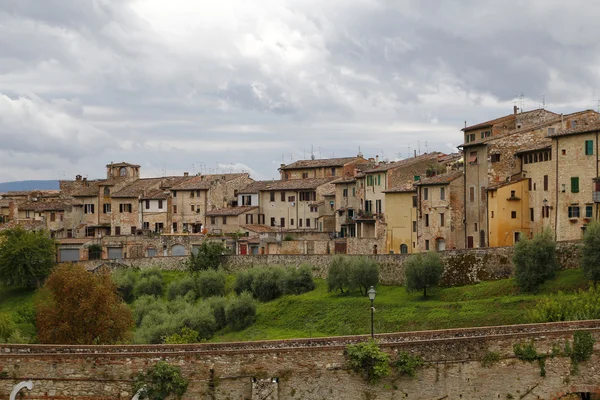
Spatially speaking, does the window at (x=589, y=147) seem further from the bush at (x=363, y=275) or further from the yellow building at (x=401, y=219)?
the yellow building at (x=401, y=219)

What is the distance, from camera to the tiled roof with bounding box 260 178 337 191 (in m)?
85.9

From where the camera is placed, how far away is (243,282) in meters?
64.9

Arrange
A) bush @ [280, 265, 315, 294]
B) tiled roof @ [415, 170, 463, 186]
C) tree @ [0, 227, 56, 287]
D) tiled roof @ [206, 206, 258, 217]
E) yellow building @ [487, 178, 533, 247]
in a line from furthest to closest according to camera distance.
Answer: tiled roof @ [206, 206, 258, 217], tree @ [0, 227, 56, 287], tiled roof @ [415, 170, 463, 186], bush @ [280, 265, 315, 294], yellow building @ [487, 178, 533, 247]

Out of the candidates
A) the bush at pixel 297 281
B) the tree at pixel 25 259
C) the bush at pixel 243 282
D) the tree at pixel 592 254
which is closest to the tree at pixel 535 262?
the tree at pixel 592 254

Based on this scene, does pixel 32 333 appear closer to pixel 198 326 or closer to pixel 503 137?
pixel 198 326

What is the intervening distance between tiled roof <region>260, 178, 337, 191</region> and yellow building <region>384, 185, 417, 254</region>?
51.5 ft

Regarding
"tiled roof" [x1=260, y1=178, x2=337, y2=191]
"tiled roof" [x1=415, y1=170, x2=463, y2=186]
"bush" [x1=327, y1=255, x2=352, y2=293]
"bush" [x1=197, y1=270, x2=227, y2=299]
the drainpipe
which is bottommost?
the drainpipe

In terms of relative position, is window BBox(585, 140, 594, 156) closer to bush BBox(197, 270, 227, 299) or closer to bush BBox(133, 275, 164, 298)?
bush BBox(197, 270, 227, 299)

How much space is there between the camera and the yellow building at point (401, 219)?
224 feet

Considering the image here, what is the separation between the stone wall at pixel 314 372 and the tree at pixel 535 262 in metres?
19.6

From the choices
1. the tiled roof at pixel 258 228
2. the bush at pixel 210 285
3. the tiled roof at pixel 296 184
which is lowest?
the bush at pixel 210 285

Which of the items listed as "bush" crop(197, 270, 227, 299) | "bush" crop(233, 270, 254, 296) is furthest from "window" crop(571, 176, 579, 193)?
"bush" crop(197, 270, 227, 299)

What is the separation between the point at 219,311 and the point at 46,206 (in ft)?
155

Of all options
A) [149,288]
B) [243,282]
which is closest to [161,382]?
[243,282]
